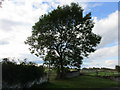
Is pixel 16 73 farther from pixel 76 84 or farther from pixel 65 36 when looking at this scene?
pixel 65 36

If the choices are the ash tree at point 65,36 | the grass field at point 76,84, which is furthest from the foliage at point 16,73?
the ash tree at point 65,36

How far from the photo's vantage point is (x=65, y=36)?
91.2 ft

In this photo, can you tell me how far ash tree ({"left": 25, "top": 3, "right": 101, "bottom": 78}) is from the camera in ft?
90.0

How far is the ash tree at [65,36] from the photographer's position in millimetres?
27422

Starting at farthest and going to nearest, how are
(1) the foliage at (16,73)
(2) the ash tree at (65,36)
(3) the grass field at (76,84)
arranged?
(2) the ash tree at (65,36) < (3) the grass field at (76,84) < (1) the foliage at (16,73)

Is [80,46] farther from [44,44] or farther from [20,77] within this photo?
[20,77]

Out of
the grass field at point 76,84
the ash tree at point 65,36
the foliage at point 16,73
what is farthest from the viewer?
the ash tree at point 65,36

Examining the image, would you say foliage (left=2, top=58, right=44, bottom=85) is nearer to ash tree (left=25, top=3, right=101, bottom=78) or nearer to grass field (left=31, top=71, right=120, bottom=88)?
grass field (left=31, top=71, right=120, bottom=88)

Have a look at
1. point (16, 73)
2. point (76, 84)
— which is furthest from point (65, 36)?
point (16, 73)

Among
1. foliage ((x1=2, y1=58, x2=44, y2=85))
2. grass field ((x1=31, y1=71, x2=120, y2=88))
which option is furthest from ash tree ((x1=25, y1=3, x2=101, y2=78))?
foliage ((x1=2, y1=58, x2=44, y2=85))

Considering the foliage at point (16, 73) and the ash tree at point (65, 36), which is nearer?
the foliage at point (16, 73)

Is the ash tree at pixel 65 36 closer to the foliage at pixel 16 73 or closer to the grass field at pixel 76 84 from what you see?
the grass field at pixel 76 84

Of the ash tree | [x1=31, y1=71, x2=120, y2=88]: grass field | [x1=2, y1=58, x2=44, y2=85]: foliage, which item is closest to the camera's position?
[x1=2, y1=58, x2=44, y2=85]: foliage

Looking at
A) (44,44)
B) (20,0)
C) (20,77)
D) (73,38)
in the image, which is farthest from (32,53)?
(20,77)
